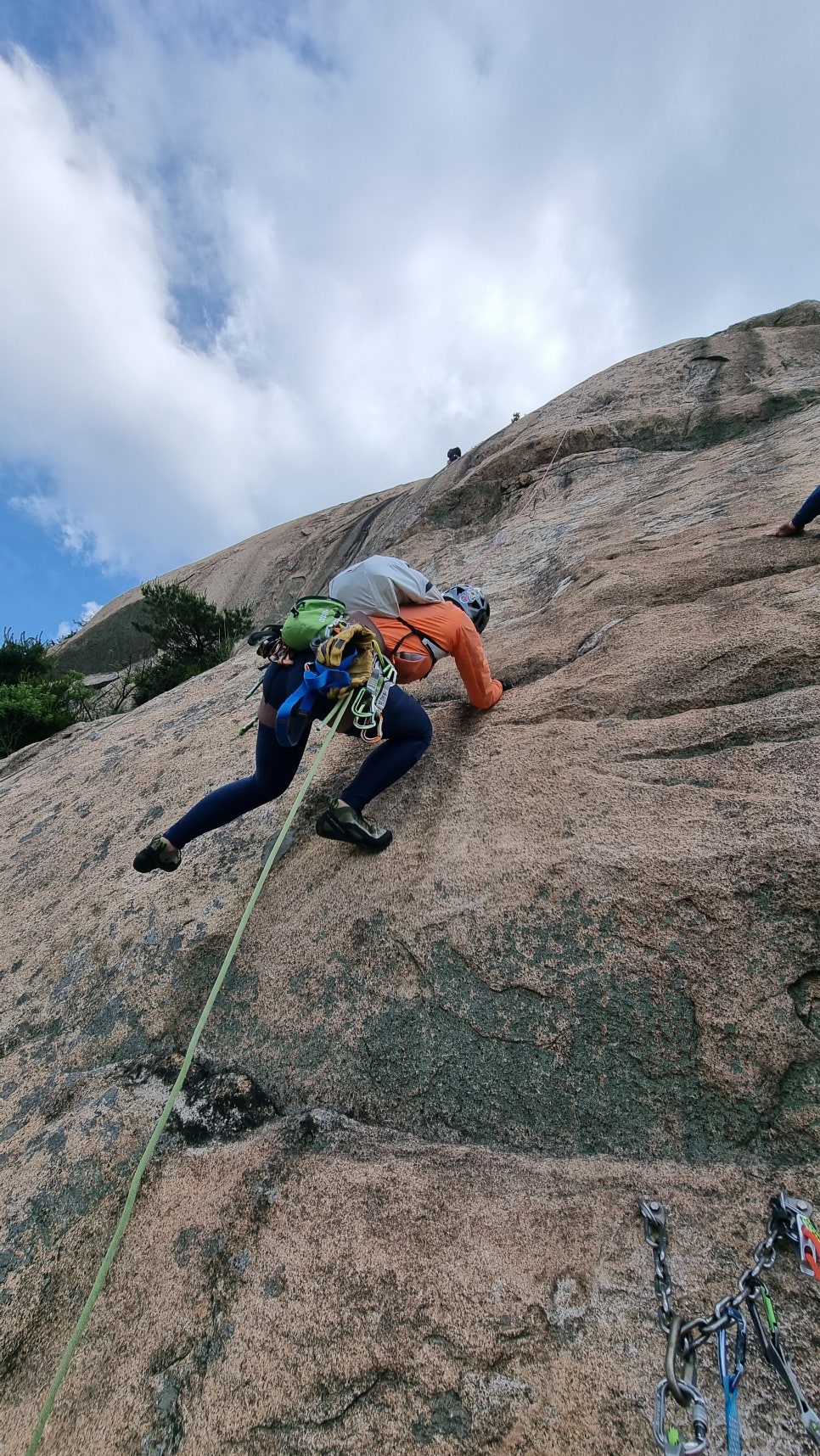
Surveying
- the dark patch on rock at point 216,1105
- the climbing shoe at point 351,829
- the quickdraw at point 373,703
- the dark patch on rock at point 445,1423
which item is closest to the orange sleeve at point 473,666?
the quickdraw at point 373,703

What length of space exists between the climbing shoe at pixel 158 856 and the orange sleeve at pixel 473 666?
1670mm

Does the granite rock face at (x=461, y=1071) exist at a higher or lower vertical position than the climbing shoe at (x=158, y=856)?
lower

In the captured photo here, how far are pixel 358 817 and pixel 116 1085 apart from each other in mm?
1361

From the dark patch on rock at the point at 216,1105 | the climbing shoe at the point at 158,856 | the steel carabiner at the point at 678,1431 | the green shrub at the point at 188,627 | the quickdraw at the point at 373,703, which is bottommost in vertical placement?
the steel carabiner at the point at 678,1431

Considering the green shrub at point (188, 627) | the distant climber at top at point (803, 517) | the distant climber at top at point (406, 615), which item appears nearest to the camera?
the distant climber at top at point (406, 615)

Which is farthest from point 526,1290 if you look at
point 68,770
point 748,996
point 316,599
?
point 68,770

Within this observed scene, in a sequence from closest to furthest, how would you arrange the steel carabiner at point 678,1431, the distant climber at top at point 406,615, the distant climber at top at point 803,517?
the steel carabiner at point 678,1431
the distant climber at top at point 406,615
the distant climber at top at point 803,517

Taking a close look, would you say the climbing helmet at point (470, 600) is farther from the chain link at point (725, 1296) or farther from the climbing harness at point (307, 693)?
the chain link at point (725, 1296)

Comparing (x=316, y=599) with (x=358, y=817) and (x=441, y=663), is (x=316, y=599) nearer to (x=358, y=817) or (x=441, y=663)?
(x=358, y=817)

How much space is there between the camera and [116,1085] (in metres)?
2.47

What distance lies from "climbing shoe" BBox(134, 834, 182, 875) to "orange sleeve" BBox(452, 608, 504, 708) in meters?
1.67

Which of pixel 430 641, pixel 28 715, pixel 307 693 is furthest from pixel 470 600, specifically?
pixel 28 715

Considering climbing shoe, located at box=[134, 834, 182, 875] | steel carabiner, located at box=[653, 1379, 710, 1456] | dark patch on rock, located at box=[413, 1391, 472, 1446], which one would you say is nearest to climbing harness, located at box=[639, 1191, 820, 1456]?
steel carabiner, located at box=[653, 1379, 710, 1456]

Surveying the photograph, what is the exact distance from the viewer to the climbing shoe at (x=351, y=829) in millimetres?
3020
